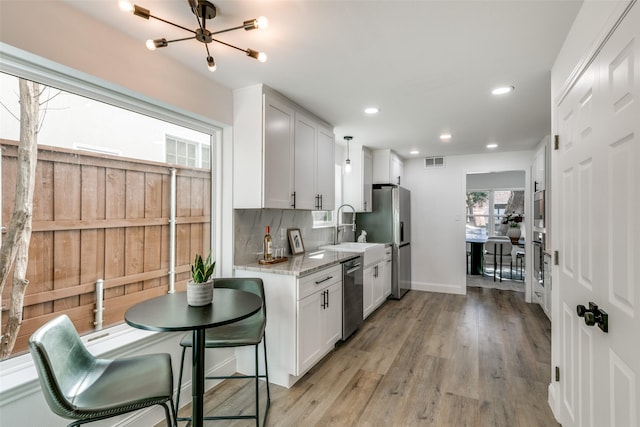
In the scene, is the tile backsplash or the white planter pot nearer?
the white planter pot

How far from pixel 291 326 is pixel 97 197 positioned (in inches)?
62.7

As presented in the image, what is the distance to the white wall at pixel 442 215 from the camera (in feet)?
17.2

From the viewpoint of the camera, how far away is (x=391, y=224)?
189 inches

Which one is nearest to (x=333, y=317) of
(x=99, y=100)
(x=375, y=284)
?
(x=375, y=284)

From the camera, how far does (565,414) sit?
1864 millimetres

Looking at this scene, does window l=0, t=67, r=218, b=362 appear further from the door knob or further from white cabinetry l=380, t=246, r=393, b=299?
white cabinetry l=380, t=246, r=393, b=299

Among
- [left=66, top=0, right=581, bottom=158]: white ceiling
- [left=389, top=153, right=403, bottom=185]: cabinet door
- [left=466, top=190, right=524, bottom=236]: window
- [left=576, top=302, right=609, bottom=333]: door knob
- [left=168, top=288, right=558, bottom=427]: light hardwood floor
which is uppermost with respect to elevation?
[left=66, top=0, right=581, bottom=158]: white ceiling

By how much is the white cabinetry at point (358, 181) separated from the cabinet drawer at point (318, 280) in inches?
69.3

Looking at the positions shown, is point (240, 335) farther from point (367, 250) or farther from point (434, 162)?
point (434, 162)

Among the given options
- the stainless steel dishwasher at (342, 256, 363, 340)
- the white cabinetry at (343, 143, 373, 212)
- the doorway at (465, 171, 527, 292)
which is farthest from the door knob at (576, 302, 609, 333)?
the doorway at (465, 171, 527, 292)

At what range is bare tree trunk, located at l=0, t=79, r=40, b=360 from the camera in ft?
4.96

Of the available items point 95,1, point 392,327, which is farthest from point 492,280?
point 95,1

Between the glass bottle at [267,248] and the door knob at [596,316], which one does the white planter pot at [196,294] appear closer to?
the glass bottle at [267,248]

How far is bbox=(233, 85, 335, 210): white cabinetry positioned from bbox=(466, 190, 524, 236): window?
270 inches
